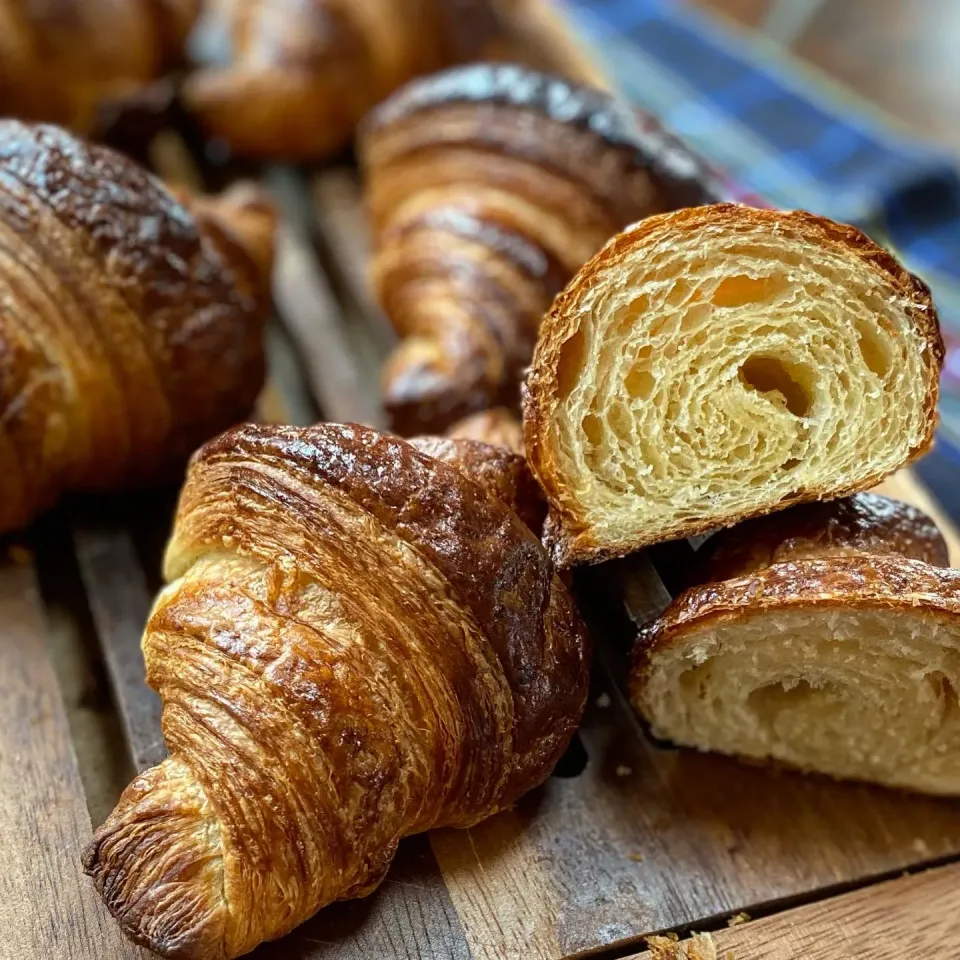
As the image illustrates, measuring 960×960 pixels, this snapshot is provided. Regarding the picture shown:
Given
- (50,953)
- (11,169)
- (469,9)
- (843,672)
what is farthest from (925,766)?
(469,9)

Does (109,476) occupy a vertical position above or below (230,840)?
below

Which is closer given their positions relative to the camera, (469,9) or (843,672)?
(843,672)

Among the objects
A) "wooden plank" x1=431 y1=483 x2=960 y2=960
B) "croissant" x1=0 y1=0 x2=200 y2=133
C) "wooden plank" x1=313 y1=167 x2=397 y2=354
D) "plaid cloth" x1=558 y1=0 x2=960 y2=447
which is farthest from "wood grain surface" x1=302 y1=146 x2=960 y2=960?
"croissant" x1=0 y1=0 x2=200 y2=133

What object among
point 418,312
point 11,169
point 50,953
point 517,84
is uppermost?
point 517,84

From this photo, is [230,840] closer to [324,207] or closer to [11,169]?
[11,169]

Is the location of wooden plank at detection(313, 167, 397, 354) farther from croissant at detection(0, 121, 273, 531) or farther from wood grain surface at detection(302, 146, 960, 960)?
wood grain surface at detection(302, 146, 960, 960)

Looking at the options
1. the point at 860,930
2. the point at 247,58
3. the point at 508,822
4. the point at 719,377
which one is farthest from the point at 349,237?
the point at 860,930

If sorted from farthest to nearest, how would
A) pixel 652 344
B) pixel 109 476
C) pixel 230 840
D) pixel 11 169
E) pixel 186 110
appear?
pixel 186 110, pixel 109 476, pixel 11 169, pixel 652 344, pixel 230 840
